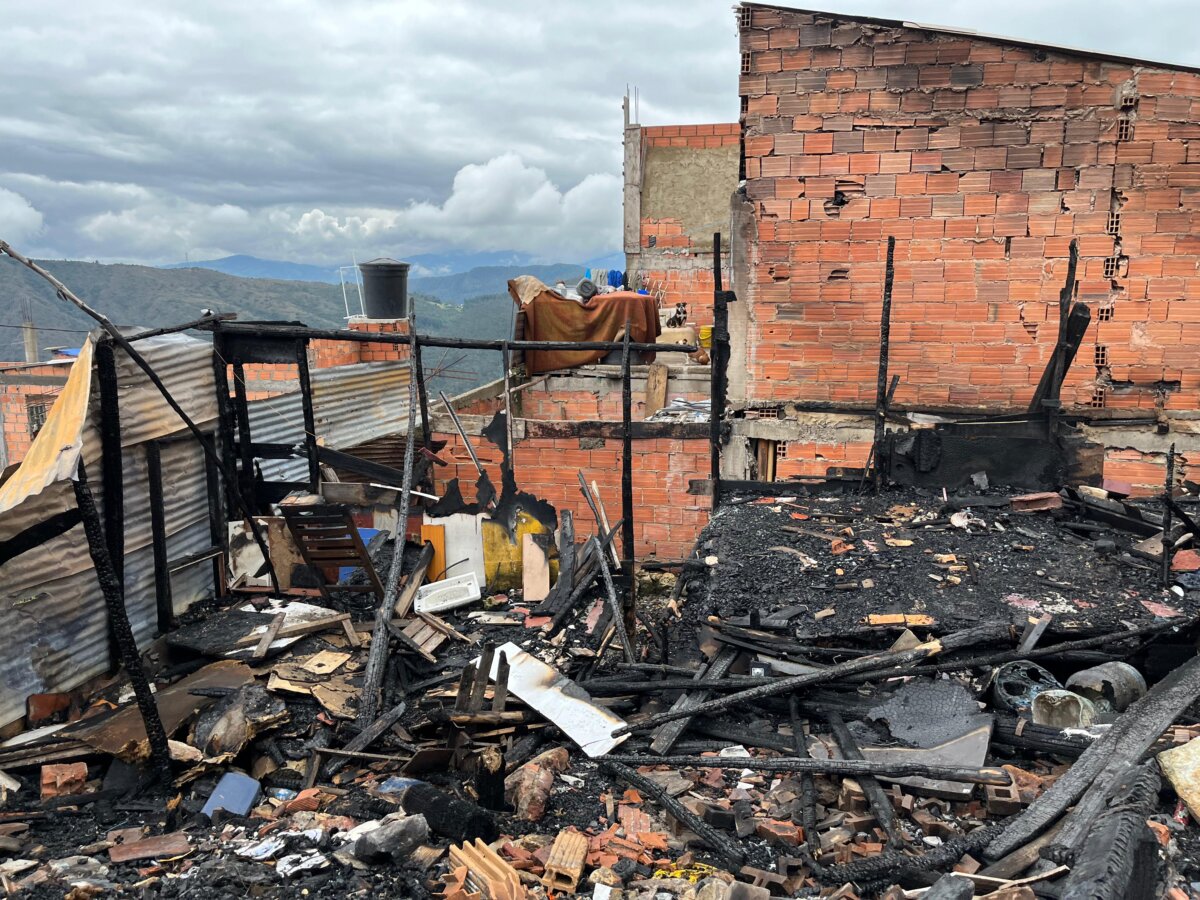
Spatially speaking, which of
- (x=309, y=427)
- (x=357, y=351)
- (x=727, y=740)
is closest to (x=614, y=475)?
(x=309, y=427)

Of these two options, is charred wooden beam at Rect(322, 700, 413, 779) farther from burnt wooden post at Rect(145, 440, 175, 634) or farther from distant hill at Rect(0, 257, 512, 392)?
distant hill at Rect(0, 257, 512, 392)

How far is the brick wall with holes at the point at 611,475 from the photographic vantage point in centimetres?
937

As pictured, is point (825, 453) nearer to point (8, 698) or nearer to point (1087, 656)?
point (1087, 656)

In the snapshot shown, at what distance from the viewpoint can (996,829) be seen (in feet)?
11.6

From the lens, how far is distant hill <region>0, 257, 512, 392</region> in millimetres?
30922

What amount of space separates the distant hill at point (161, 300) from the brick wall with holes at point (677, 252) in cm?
1077

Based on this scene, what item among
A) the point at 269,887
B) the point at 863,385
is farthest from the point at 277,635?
the point at 863,385

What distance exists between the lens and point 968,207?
7590 mm

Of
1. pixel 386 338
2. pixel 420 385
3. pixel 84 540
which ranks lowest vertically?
pixel 84 540

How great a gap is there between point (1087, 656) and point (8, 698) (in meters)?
7.23

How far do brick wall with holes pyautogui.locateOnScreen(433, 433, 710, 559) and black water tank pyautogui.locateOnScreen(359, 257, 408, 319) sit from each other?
18.4ft

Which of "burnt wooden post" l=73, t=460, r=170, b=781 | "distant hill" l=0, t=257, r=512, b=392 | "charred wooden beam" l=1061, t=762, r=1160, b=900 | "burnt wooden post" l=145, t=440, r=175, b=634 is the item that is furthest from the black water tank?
"distant hill" l=0, t=257, r=512, b=392

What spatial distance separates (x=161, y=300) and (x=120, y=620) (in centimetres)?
3332

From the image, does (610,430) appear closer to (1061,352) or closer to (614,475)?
(614,475)
